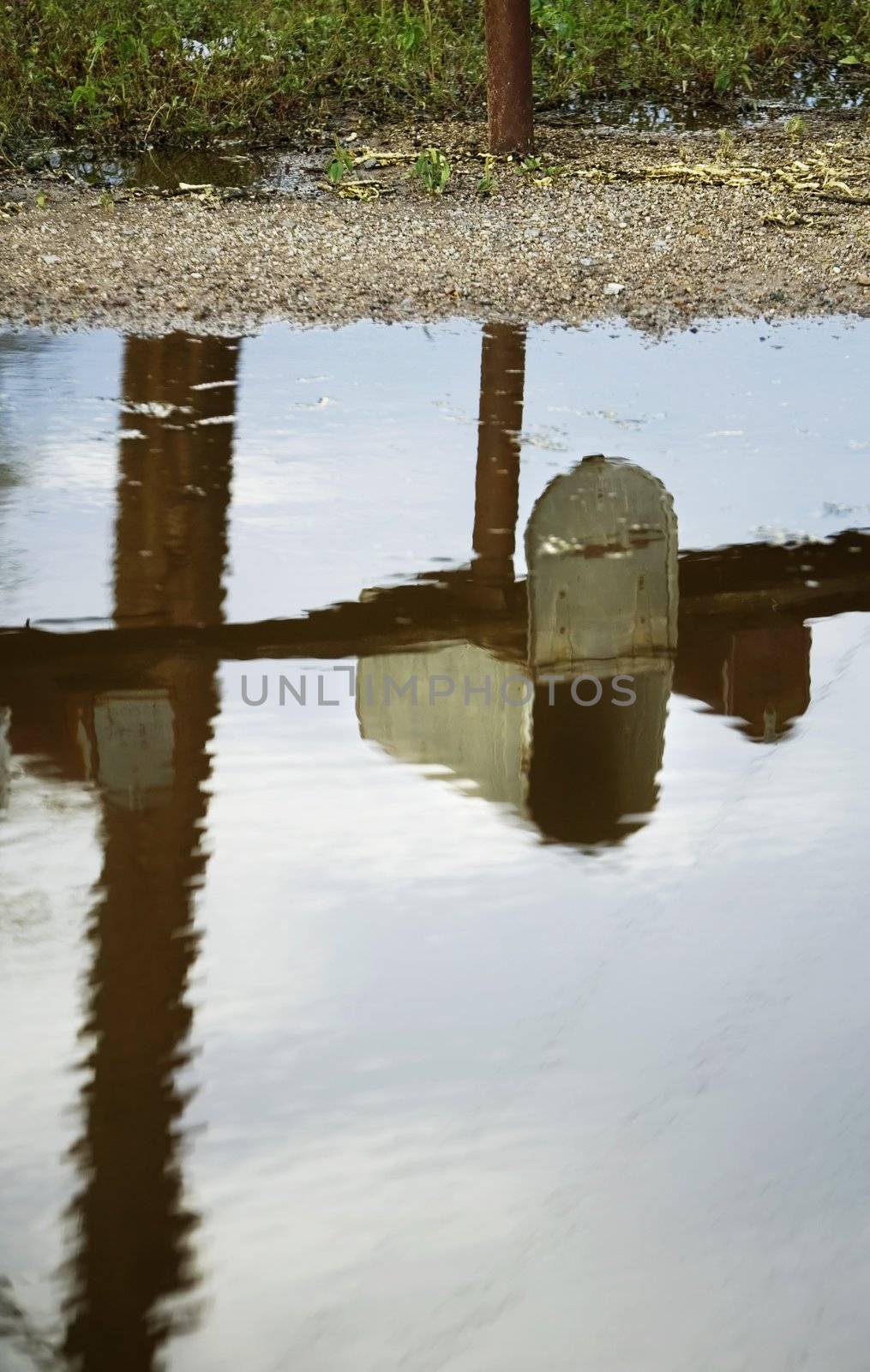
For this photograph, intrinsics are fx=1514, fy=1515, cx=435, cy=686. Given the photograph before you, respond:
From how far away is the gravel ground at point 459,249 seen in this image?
4.20 metres

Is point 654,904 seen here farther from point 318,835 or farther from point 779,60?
point 779,60

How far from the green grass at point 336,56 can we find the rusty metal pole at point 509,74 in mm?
884

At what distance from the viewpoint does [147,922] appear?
1.65 m

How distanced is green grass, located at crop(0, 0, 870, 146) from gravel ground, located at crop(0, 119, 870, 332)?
647mm

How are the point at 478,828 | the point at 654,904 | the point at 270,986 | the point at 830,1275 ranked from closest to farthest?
the point at 830,1275
the point at 270,986
the point at 654,904
the point at 478,828

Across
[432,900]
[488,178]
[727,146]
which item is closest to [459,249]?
[488,178]

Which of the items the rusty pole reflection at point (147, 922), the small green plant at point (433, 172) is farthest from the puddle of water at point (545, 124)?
the rusty pole reflection at point (147, 922)

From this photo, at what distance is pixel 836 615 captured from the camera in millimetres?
2469

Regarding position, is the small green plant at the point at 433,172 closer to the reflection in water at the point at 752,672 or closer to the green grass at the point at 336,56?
the green grass at the point at 336,56

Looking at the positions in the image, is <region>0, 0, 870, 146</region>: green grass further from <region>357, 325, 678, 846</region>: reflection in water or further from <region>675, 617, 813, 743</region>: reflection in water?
<region>675, 617, 813, 743</region>: reflection in water

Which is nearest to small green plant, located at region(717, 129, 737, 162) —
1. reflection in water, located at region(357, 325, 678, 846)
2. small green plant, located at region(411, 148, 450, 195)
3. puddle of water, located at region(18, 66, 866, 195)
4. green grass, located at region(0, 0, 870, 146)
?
puddle of water, located at region(18, 66, 866, 195)

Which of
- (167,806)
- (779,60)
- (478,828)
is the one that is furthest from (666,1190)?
(779,60)

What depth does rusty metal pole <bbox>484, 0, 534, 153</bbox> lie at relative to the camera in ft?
17.5

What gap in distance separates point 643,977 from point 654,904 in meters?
0.14
